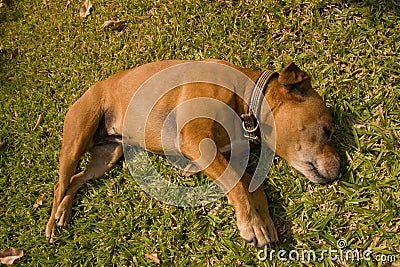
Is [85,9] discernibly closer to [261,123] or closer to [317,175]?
[261,123]

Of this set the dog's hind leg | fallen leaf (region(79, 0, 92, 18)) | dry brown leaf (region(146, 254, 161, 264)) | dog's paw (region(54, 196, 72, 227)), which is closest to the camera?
Result: dry brown leaf (region(146, 254, 161, 264))

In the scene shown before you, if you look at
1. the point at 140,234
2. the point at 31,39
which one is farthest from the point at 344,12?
the point at 31,39

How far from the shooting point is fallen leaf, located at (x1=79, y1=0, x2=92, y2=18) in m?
6.32

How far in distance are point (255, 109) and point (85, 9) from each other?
3600 mm

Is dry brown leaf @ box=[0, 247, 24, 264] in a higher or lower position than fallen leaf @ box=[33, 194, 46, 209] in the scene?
lower

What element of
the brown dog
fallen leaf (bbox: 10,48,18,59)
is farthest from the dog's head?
fallen leaf (bbox: 10,48,18,59)

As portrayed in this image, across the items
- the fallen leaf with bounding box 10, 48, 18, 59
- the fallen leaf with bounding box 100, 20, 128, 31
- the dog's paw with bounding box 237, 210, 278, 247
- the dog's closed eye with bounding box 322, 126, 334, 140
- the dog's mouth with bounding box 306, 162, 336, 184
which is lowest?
the fallen leaf with bounding box 10, 48, 18, 59

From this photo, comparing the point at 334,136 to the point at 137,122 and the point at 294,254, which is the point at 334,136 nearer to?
the point at 294,254

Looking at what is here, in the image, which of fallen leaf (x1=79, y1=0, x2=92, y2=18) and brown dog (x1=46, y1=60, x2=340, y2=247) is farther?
fallen leaf (x1=79, y1=0, x2=92, y2=18)

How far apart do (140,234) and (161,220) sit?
0.26 meters

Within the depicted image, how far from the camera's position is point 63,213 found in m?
4.74

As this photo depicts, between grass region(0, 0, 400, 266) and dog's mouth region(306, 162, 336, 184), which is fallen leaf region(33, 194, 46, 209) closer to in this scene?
grass region(0, 0, 400, 266)

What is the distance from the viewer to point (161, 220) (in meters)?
4.36

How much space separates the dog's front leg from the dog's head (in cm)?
45
